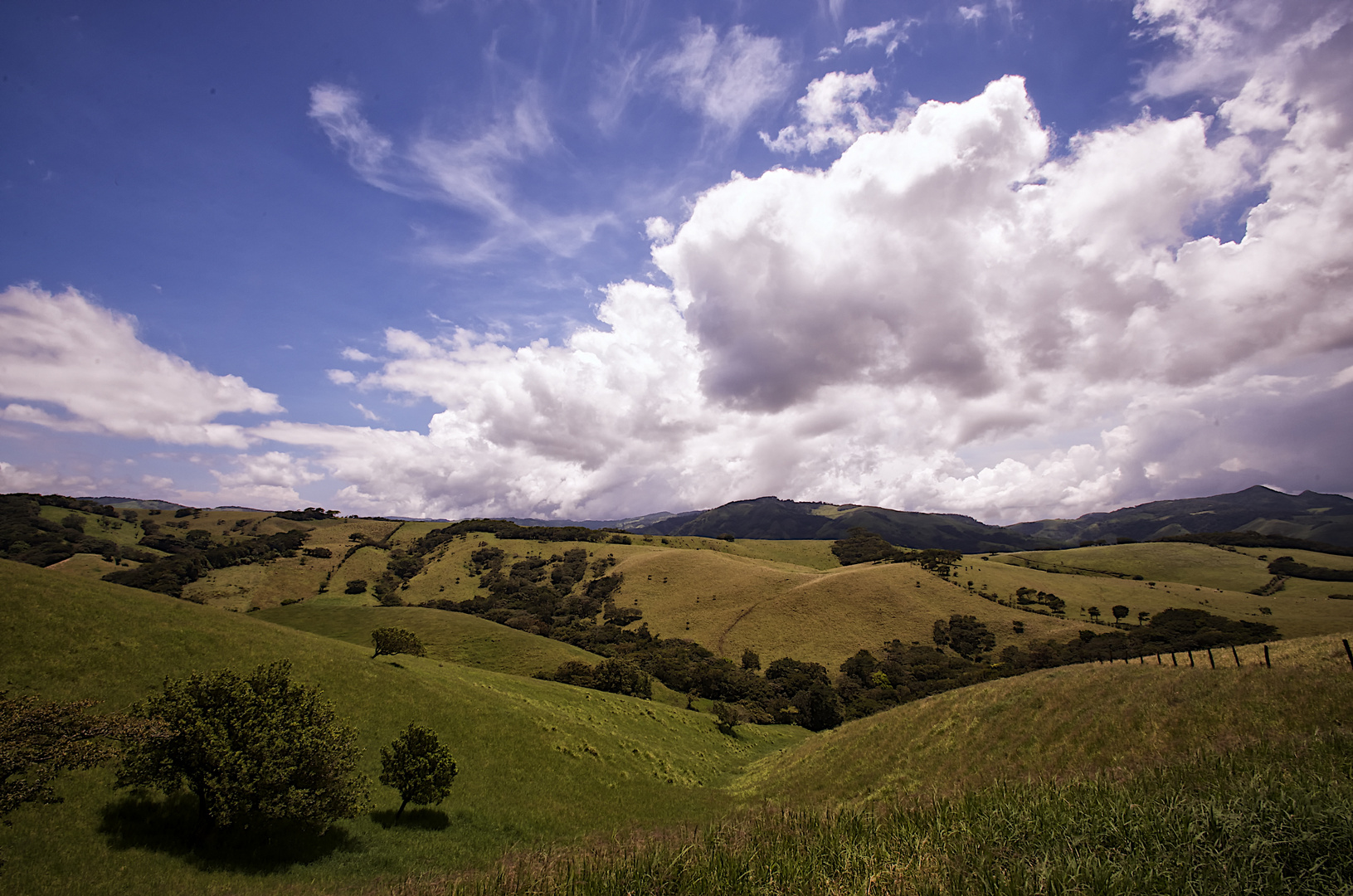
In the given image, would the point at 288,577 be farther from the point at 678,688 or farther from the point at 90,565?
the point at 678,688

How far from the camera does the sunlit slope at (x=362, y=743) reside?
16750 mm

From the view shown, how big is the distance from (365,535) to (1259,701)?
724ft

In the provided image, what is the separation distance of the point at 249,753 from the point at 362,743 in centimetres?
1461

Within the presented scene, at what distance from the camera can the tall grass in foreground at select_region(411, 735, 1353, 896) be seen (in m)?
5.30

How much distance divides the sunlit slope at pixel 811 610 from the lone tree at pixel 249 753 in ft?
276

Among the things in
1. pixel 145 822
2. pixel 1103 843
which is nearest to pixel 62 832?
pixel 145 822

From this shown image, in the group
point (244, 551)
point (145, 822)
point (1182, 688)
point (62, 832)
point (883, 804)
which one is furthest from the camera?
point (244, 551)

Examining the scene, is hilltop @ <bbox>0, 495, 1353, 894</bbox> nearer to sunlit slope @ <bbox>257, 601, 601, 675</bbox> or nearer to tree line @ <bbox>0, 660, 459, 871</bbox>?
sunlit slope @ <bbox>257, 601, 601, 675</bbox>

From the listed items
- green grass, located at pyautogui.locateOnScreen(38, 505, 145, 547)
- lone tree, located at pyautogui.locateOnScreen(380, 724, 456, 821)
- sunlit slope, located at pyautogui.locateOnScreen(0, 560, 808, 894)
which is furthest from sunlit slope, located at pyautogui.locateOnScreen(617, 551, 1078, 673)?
green grass, located at pyautogui.locateOnScreen(38, 505, 145, 547)

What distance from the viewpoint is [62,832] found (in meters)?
17.0

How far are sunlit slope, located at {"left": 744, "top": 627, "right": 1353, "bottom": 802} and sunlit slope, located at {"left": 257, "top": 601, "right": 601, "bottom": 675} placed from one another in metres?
43.8

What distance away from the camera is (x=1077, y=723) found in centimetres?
2653

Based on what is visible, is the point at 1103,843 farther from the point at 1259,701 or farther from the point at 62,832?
the point at 62,832

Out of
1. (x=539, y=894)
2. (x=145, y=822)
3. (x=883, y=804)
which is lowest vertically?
(x=145, y=822)
